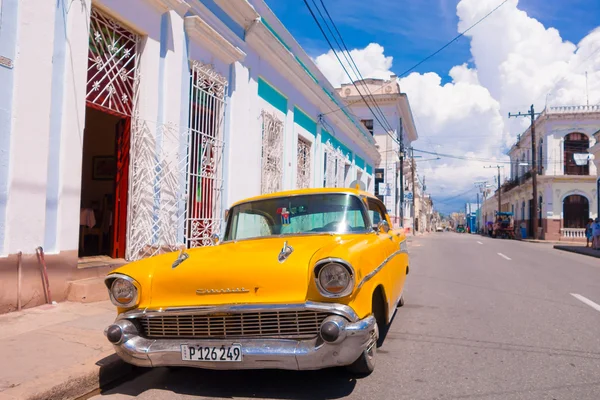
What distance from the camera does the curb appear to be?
3.03m

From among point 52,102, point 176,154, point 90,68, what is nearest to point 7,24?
point 52,102

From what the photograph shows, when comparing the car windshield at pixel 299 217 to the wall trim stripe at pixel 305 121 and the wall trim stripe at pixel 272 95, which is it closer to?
the wall trim stripe at pixel 272 95

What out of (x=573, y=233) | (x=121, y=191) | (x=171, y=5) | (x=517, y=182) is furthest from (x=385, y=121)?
(x=121, y=191)

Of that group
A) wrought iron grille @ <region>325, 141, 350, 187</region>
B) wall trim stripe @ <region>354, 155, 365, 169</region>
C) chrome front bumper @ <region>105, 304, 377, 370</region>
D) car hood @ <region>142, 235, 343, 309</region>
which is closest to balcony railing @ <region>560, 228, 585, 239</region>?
wall trim stripe @ <region>354, 155, 365, 169</region>

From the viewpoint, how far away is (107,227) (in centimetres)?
903

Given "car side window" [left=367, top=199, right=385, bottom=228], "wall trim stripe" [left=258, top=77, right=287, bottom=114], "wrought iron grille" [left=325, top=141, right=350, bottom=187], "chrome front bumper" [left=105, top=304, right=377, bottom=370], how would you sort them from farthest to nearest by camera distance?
"wrought iron grille" [left=325, top=141, right=350, bottom=187] < "wall trim stripe" [left=258, top=77, right=287, bottom=114] < "car side window" [left=367, top=199, right=385, bottom=228] < "chrome front bumper" [left=105, top=304, right=377, bottom=370]

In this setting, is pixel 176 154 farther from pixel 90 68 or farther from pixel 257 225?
pixel 257 225

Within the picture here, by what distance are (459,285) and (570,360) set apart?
14.7 feet

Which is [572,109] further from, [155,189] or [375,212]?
[375,212]

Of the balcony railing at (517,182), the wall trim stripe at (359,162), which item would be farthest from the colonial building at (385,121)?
the balcony railing at (517,182)

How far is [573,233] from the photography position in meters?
33.8

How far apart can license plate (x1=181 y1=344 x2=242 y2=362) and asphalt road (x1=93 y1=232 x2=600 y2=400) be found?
0.41m

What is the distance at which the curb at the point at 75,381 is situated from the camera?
303cm

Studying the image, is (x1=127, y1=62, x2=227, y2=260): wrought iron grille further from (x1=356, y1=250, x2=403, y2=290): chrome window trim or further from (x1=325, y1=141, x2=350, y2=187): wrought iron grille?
(x1=325, y1=141, x2=350, y2=187): wrought iron grille
